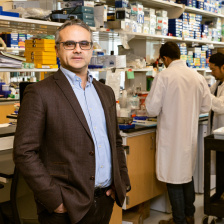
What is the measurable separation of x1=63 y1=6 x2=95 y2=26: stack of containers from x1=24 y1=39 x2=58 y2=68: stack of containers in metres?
0.41

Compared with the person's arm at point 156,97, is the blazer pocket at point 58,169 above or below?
below

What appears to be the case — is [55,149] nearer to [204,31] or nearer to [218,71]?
[218,71]

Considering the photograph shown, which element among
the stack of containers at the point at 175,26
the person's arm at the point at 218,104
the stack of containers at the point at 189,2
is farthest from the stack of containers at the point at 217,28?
the person's arm at the point at 218,104

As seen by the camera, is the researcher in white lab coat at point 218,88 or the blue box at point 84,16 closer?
the blue box at point 84,16

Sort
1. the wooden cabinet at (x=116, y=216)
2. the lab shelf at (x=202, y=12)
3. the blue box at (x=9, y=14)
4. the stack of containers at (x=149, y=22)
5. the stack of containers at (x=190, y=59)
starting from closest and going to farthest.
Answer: the blue box at (x=9, y=14) < the wooden cabinet at (x=116, y=216) < the stack of containers at (x=149, y=22) < the lab shelf at (x=202, y=12) < the stack of containers at (x=190, y=59)

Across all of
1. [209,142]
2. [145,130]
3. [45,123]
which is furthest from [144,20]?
[45,123]

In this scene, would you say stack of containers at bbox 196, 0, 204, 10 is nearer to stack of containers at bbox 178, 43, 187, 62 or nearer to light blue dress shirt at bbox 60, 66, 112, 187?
stack of containers at bbox 178, 43, 187, 62

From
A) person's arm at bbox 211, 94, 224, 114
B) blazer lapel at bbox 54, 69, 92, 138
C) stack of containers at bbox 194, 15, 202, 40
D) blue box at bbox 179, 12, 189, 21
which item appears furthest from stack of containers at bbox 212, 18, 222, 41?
blazer lapel at bbox 54, 69, 92, 138

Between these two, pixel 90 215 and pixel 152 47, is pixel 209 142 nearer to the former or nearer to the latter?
pixel 90 215

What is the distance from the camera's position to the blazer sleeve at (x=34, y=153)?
5.51 feet

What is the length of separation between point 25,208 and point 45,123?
3.47 feet

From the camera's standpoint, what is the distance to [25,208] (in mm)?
2604

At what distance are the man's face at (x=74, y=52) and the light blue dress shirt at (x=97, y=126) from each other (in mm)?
52

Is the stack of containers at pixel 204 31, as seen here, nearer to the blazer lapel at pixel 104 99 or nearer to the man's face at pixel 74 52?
the blazer lapel at pixel 104 99
